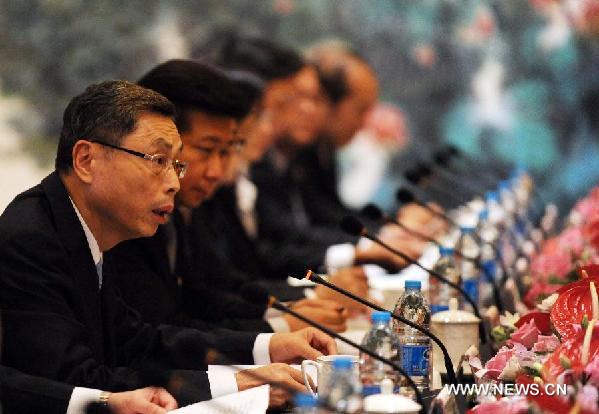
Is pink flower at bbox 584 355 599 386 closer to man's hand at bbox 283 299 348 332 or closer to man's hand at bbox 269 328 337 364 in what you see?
man's hand at bbox 269 328 337 364

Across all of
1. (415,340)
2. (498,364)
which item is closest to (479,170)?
(415,340)

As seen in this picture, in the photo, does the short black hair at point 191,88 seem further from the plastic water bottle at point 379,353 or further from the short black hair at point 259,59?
the short black hair at point 259,59

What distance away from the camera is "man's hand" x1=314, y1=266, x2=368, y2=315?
3924mm

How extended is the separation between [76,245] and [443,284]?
1380mm

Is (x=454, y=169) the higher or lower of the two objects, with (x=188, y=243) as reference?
higher

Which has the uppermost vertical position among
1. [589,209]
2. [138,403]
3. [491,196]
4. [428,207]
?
[491,196]

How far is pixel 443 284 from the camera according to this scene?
3605 mm

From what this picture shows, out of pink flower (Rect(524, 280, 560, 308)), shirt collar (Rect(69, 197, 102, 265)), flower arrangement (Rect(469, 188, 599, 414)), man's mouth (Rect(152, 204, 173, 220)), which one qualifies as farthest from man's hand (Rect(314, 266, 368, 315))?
shirt collar (Rect(69, 197, 102, 265))

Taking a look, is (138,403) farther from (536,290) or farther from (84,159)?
(536,290)

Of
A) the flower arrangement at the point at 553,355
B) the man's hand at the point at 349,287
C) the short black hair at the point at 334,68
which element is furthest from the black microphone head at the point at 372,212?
the short black hair at the point at 334,68

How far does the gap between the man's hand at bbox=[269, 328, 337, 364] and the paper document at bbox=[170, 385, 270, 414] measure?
0.44m

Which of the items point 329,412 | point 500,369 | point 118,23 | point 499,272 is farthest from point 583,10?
point 329,412

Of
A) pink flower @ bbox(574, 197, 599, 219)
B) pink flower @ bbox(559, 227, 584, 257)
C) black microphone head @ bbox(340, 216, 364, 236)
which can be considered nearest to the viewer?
black microphone head @ bbox(340, 216, 364, 236)

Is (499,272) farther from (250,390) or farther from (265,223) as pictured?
(250,390)
